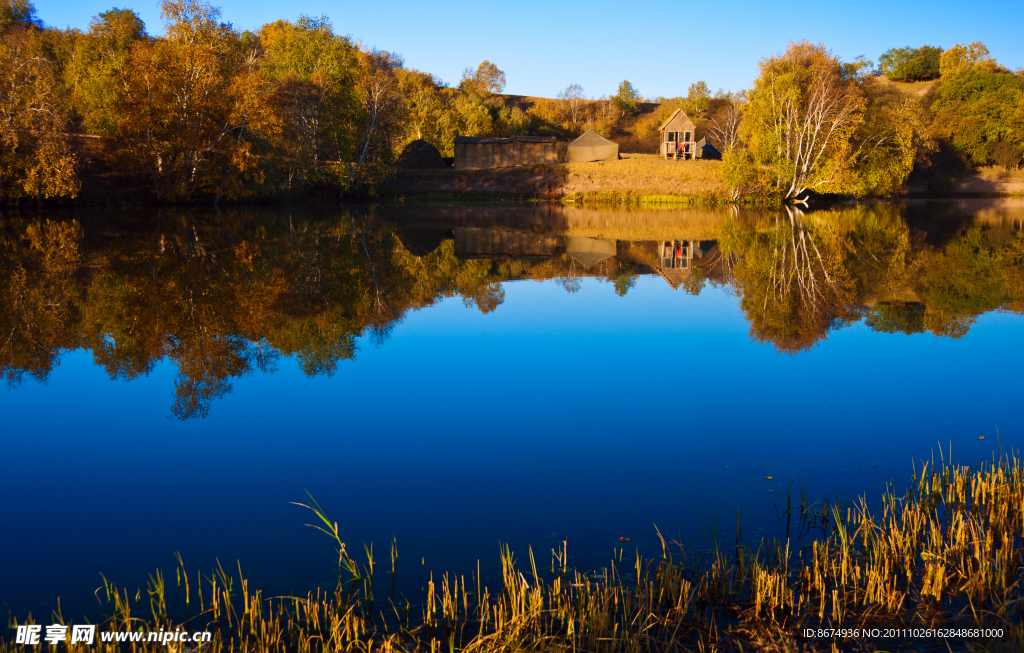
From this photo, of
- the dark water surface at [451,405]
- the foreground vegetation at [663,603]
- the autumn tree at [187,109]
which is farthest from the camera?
the autumn tree at [187,109]

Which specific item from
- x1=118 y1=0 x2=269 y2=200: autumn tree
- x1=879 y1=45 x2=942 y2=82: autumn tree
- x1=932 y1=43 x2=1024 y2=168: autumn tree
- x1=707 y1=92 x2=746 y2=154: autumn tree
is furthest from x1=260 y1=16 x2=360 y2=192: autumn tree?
x1=879 y1=45 x2=942 y2=82: autumn tree

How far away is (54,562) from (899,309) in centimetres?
1227

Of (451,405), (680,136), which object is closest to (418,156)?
(680,136)

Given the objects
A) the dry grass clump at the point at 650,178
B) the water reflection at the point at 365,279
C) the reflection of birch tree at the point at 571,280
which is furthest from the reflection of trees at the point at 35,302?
the dry grass clump at the point at 650,178

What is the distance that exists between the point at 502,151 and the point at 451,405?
193ft

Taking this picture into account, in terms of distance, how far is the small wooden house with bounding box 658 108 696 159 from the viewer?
62.7 metres

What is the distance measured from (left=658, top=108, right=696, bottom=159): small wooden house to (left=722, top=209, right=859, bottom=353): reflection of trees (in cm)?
4056

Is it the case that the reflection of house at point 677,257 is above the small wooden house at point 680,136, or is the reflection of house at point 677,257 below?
below

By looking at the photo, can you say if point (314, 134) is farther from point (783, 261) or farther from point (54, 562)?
point (54, 562)

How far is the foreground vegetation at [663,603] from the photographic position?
3.37 m

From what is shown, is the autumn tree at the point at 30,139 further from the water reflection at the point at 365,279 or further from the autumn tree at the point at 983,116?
the autumn tree at the point at 983,116

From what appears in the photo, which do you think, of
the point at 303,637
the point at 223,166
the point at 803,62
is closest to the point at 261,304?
the point at 303,637

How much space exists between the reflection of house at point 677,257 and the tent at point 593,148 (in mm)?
42025

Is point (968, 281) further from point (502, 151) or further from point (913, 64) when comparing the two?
point (913, 64)
